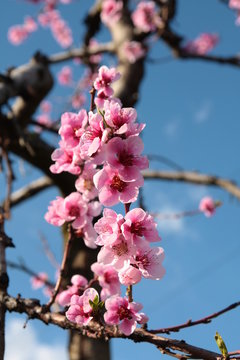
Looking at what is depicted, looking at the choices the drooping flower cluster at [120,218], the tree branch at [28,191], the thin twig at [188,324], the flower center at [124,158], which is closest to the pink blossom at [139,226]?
the drooping flower cluster at [120,218]

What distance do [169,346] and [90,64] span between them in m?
4.53

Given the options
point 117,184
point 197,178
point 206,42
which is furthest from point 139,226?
point 206,42

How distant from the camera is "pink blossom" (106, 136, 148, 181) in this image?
0.88 m

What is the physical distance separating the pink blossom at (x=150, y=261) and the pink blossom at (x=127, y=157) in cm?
17

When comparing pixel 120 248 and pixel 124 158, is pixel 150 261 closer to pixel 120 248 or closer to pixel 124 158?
pixel 120 248

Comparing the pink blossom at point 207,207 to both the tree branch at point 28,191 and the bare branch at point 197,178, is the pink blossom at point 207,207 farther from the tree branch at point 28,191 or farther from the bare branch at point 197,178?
the tree branch at point 28,191

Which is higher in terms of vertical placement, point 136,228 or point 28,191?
→ point 28,191

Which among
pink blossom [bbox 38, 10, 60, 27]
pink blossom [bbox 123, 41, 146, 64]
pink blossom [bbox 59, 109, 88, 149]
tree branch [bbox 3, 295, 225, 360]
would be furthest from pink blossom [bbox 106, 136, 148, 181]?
pink blossom [bbox 38, 10, 60, 27]

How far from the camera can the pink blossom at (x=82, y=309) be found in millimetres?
979

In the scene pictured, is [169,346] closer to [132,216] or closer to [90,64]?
[132,216]

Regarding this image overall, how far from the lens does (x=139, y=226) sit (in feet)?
2.97

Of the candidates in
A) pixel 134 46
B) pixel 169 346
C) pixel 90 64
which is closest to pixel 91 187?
pixel 169 346

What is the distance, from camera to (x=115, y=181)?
3.04ft

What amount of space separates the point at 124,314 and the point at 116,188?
308 mm
